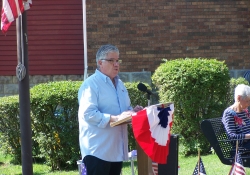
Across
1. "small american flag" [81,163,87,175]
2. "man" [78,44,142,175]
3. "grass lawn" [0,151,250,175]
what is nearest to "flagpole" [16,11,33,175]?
"grass lawn" [0,151,250,175]

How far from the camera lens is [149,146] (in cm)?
503

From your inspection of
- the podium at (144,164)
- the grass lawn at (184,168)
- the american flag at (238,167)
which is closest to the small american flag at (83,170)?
the podium at (144,164)

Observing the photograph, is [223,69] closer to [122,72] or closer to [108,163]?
[122,72]

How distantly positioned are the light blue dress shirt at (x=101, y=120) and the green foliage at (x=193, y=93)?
4312 millimetres

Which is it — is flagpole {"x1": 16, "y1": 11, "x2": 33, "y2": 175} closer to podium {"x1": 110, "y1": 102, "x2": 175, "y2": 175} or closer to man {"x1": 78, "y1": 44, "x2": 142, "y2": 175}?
man {"x1": 78, "y1": 44, "x2": 142, "y2": 175}

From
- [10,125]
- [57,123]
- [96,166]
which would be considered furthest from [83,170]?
[10,125]

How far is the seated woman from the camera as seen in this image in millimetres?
6527

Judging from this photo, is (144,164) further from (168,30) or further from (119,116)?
(168,30)

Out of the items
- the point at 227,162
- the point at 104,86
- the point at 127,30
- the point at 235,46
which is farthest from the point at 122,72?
the point at 104,86

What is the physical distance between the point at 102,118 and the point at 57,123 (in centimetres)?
386

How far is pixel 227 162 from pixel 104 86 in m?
2.36

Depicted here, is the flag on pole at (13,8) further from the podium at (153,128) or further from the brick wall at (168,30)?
the brick wall at (168,30)

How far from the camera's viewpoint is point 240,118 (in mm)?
6605

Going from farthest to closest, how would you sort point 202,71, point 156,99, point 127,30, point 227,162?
1. point 127,30
2. point 156,99
3. point 202,71
4. point 227,162
